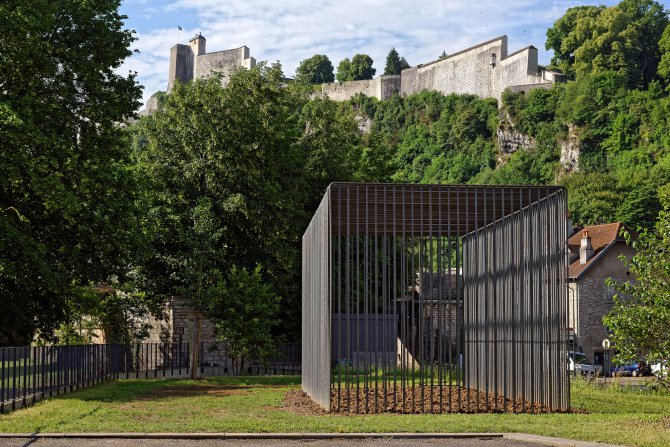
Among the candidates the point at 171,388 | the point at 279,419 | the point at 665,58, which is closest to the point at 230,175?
the point at 171,388

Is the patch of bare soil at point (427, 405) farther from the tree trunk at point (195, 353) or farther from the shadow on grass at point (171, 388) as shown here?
the tree trunk at point (195, 353)

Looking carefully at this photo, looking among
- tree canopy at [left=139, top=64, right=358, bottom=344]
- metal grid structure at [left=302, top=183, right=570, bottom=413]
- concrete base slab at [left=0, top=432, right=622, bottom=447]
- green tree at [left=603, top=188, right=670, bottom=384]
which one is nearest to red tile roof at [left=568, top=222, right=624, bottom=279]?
tree canopy at [left=139, top=64, right=358, bottom=344]

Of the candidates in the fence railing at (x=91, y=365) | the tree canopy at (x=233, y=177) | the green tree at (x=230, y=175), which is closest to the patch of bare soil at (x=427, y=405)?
the fence railing at (x=91, y=365)

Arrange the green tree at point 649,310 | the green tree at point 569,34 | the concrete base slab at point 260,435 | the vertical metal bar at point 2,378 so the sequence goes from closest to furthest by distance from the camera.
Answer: the concrete base slab at point 260,435 → the green tree at point 649,310 → the vertical metal bar at point 2,378 → the green tree at point 569,34

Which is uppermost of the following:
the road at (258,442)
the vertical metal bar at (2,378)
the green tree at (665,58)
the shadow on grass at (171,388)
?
the green tree at (665,58)

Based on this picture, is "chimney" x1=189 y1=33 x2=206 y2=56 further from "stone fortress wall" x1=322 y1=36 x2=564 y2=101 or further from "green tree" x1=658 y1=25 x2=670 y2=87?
"green tree" x1=658 y1=25 x2=670 y2=87

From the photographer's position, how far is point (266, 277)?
40781 millimetres

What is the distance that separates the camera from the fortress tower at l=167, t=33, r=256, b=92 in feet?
455

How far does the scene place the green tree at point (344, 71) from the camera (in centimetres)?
17175

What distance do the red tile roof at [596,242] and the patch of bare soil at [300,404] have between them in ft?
145

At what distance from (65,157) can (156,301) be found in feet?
36.8

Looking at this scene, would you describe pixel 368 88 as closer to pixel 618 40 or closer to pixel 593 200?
pixel 618 40

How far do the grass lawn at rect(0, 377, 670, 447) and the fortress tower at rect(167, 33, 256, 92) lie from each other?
118480 millimetres

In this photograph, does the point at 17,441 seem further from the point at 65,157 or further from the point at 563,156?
the point at 563,156
